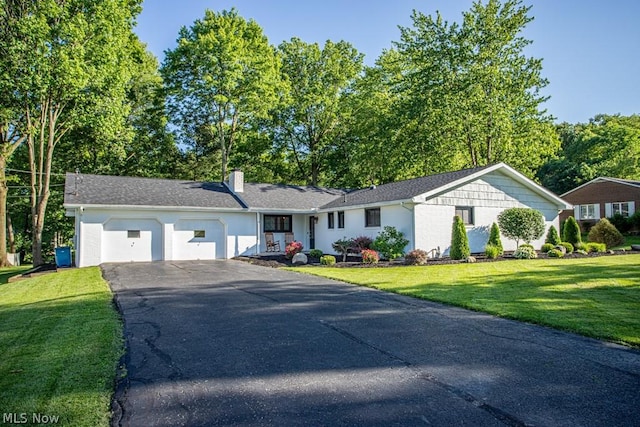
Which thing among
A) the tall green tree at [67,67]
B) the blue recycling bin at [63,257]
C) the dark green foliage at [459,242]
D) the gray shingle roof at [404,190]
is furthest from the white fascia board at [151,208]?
the dark green foliage at [459,242]

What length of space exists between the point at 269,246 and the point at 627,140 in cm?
3803

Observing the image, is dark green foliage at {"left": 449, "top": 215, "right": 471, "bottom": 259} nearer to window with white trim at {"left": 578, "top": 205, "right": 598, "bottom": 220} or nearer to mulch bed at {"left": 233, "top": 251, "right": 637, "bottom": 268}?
mulch bed at {"left": 233, "top": 251, "right": 637, "bottom": 268}

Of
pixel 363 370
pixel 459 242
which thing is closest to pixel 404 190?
pixel 459 242

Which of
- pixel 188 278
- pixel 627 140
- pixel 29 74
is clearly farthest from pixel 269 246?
pixel 627 140

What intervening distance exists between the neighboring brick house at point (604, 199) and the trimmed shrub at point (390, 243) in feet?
81.0

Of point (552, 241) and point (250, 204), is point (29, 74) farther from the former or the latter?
point (552, 241)

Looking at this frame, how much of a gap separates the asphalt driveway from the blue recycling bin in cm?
1154

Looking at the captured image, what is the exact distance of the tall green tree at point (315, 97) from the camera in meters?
33.1

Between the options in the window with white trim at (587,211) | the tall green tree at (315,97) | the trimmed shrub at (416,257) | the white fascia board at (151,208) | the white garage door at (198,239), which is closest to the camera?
the trimmed shrub at (416,257)

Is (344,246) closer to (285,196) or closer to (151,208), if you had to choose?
(285,196)

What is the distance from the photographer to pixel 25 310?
7.82 metres

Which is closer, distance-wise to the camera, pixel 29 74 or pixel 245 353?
pixel 245 353

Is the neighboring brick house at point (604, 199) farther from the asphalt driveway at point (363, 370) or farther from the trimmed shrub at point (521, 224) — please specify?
the asphalt driveway at point (363, 370)

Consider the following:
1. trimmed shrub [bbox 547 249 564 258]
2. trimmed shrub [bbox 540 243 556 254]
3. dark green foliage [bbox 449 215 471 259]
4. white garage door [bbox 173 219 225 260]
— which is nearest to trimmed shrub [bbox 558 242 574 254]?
trimmed shrub [bbox 540 243 556 254]
